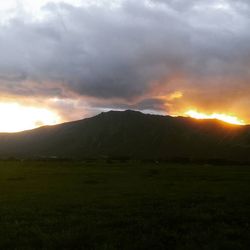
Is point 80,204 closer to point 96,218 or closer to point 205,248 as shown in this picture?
point 96,218

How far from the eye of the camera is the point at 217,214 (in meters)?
29.0

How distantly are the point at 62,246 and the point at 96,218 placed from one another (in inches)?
289

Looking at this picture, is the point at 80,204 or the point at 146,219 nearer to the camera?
the point at 146,219

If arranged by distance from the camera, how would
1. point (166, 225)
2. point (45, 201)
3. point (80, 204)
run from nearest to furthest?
1. point (166, 225)
2. point (80, 204)
3. point (45, 201)

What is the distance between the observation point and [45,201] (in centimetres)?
3806

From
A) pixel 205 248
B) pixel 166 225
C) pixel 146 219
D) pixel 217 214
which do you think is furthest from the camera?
pixel 217 214

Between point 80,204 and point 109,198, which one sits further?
point 109,198

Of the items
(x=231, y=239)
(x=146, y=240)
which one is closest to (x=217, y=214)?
(x=231, y=239)

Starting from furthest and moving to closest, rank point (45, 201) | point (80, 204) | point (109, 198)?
point (109, 198) < point (45, 201) < point (80, 204)

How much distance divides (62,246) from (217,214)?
40.2 ft

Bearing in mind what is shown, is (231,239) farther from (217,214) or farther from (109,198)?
(109,198)

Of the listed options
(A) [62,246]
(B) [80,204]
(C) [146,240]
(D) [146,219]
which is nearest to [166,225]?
(D) [146,219]

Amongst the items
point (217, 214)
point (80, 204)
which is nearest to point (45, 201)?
point (80, 204)

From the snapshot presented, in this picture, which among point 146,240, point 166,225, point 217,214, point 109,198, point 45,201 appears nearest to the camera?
point 146,240
